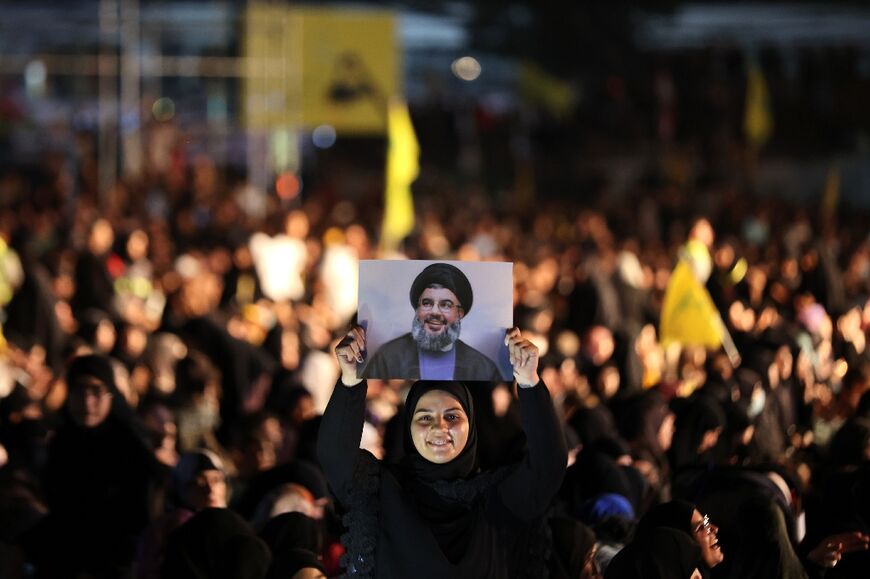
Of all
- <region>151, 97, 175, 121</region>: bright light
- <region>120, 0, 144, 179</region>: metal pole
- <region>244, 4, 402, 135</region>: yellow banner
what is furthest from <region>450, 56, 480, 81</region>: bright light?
<region>244, 4, 402, 135</region>: yellow banner

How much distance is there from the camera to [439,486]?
496 centimetres

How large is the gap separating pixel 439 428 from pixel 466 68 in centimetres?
3457

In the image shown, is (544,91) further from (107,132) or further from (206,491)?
(206,491)

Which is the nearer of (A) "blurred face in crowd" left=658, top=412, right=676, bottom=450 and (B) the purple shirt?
(B) the purple shirt

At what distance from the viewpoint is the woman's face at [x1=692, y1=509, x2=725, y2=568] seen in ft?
17.8

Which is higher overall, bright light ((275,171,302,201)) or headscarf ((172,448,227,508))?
bright light ((275,171,302,201))

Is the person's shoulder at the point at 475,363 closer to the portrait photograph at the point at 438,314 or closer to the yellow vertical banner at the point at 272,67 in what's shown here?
the portrait photograph at the point at 438,314

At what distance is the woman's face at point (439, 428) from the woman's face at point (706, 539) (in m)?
0.85

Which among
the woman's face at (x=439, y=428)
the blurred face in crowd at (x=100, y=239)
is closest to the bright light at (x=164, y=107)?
the blurred face in crowd at (x=100, y=239)

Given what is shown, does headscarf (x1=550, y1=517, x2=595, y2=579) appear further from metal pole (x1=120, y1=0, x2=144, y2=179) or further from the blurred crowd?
metal pole (x1=120, y1=0, x2=144, y2=179)

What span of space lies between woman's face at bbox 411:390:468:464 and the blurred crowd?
46 cm

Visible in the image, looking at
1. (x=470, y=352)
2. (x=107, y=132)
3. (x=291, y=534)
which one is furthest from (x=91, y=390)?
(x=107, y=132)

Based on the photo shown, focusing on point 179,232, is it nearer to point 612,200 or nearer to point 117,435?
→ point 612,200

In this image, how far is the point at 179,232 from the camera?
20844 millimetres
